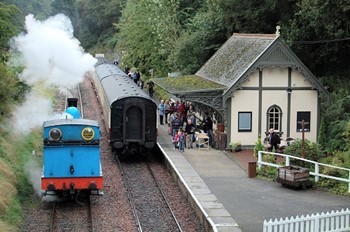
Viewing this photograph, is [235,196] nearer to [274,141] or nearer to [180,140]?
[274,141]

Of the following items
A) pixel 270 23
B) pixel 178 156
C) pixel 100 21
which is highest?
pixel 100 21

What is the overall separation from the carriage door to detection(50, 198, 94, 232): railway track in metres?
5.52

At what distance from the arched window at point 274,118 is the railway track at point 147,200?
5602 millimetres

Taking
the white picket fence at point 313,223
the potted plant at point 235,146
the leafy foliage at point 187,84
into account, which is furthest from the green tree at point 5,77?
the white picket fence at point 313,223

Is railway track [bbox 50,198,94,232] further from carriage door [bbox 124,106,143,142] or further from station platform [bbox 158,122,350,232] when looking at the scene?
carriage door [bbox 124,106,143,142]

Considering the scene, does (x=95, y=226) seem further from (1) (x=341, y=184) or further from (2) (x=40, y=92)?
(2) (x=40, y=92)

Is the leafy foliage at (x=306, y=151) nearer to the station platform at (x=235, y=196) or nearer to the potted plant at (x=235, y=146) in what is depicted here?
the station platform at (x=235, y=196)

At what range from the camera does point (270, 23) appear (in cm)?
3716

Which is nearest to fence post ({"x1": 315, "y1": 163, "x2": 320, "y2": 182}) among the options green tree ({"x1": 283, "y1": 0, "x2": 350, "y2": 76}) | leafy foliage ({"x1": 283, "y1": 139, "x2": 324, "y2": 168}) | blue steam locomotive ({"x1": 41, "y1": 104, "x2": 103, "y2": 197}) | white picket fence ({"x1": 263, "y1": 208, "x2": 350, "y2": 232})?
leafy foliage ({"x1": 283, "y1": 139, "x2": 324, "y2": 168})

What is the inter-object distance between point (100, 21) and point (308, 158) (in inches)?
2772

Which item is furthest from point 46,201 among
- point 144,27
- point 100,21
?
point 100,21

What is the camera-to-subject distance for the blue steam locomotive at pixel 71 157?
18016mm

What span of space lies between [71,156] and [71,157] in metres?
0.03

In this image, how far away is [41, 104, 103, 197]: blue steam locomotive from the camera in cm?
1802
